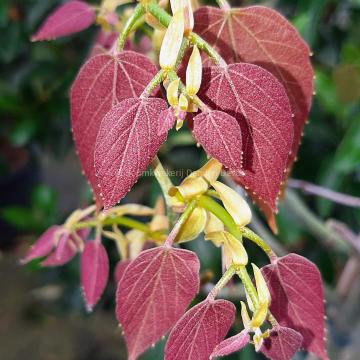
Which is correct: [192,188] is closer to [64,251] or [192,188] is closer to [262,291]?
[262,291]

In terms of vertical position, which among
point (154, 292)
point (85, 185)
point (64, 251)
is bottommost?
point (85, 185)

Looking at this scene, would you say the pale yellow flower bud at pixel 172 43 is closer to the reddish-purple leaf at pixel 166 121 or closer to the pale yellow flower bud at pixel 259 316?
the reddish-purple leaf at pixel 166 121

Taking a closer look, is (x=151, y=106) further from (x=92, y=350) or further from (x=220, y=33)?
(x=92, y=350)

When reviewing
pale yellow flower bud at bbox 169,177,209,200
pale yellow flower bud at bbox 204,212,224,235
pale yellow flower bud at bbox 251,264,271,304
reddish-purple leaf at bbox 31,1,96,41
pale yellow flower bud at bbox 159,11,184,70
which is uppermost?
pale yellow flower bud at bbox 159,11,184,70

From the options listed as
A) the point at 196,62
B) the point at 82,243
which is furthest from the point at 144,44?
the point at 196,62

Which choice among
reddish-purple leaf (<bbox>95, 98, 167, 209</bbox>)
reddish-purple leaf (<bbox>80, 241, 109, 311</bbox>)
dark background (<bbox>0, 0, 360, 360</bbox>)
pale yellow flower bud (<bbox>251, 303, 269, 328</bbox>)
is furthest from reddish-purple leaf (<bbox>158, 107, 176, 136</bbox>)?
dark background (<bbox>0, 0, 360, 360</bbox>)

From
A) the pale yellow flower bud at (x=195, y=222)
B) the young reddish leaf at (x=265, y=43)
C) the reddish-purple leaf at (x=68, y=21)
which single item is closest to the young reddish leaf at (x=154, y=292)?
the pale yellow flower bud at (x=195, y=222)

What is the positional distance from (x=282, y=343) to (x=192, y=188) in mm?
109

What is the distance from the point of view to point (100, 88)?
40cm

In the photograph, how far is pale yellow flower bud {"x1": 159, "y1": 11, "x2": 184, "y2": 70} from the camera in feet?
1.05

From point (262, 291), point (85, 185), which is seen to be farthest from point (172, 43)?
point (85, 185)

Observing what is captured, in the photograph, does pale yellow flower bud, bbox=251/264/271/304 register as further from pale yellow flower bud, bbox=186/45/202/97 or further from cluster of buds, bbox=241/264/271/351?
pale yellow flower bud, bbox=186/45/202/97

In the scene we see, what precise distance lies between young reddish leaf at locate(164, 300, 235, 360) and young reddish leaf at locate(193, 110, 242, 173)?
0.28ft

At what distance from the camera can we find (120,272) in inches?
20.4
